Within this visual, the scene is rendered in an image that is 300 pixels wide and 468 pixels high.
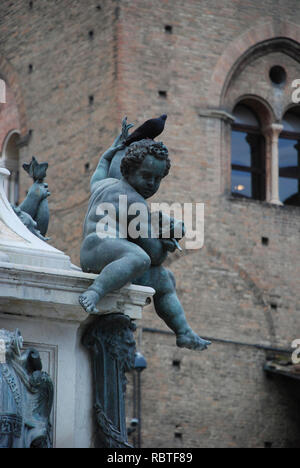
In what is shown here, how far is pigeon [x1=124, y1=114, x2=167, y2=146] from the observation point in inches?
339

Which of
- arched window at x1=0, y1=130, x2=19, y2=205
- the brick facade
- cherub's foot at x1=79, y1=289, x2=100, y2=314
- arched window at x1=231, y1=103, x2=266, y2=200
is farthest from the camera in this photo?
arched window at x1=0, y1=130, x2=19, y2=205

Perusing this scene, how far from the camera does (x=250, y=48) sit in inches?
1320

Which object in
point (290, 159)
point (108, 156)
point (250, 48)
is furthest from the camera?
point (290, 159)

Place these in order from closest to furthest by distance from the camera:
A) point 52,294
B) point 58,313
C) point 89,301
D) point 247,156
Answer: point 89,301, point 52,294, point 58,313, point 247,156

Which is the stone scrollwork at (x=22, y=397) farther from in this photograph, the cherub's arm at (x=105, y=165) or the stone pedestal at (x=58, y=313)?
the cherub's arm at (x=105, y=165)

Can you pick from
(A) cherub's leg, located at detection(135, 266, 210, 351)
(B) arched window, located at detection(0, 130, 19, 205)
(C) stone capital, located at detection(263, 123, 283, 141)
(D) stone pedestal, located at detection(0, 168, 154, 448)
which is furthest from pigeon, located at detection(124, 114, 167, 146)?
(B) arched window, located at detection(0, 130, 19, 205)

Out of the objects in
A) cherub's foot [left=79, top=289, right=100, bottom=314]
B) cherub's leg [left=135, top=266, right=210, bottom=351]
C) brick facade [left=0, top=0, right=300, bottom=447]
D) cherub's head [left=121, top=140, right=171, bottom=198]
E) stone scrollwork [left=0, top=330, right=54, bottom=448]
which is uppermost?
brick facade [left=0, top=0, right=300, bottom=447]

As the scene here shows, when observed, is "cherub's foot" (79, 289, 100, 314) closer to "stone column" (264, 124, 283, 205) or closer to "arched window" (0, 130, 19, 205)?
"stone column" (264, 124, 283, 205)

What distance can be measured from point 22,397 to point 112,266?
868mm

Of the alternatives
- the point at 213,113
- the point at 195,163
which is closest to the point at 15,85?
the point at 213,113

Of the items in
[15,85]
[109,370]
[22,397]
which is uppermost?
[15,85]

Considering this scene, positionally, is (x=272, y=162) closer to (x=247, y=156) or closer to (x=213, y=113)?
(x=247, y=156)

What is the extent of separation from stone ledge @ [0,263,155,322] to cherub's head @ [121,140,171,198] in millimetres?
605
